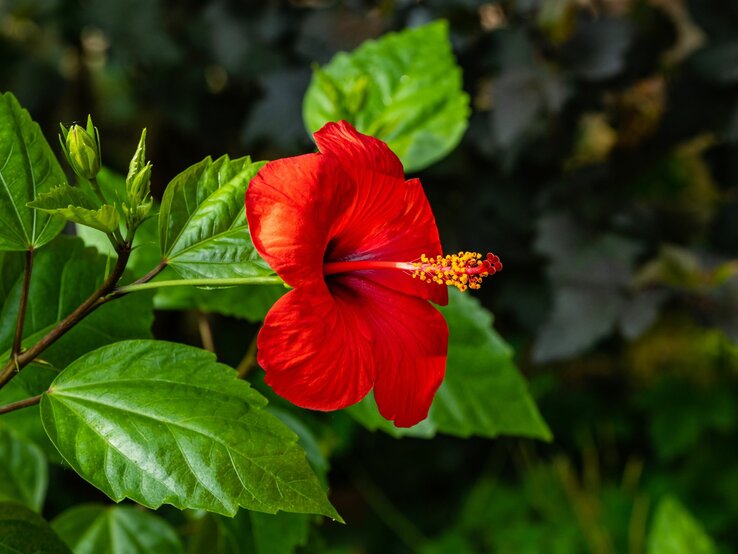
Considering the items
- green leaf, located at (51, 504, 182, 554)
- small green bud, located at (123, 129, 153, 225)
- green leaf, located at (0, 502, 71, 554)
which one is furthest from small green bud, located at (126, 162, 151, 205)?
green leaf, located at (51, 504, 182, 554)

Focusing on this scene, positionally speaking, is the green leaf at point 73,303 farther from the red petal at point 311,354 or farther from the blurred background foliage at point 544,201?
the blurred background foliage at point 544,201

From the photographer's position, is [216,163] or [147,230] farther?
[147,230]

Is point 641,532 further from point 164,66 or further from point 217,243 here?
point 217,243

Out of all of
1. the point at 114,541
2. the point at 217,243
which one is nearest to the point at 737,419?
the point at 114,541

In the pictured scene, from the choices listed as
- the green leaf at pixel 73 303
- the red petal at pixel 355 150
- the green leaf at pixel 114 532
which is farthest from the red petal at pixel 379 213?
the green leaf at pixel 114 532

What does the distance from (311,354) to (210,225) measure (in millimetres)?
73

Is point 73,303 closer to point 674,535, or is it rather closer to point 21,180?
point 21,180

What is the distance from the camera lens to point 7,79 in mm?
1483

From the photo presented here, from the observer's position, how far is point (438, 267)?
1.19 ft

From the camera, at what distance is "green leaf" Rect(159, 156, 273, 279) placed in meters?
0.35

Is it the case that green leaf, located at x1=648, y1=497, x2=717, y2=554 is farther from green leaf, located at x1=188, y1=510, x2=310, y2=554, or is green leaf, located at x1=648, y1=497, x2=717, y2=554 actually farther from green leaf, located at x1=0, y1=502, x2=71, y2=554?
green leaf, located at x1=0, y1=502, x2=71, y2=554

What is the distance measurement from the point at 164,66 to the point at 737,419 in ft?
3.85

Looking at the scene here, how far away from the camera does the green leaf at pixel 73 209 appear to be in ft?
1.00

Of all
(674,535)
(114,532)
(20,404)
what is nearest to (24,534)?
(20,404)
